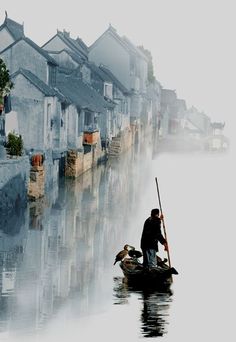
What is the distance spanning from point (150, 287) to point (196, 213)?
81.0 ft

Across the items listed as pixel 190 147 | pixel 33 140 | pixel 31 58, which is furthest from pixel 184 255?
pixel 190 147

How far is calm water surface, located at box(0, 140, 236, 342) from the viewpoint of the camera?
2308cm

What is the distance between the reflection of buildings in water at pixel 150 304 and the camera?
22812mm

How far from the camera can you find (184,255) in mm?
36125

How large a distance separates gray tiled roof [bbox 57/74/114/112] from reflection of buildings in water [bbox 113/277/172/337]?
43.4 metres

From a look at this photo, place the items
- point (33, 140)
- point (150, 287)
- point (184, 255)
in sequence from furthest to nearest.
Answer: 1. point (33, 140)
2. point (184, 255)
3. point (150, 287)

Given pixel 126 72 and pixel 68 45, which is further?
pixel 126 72

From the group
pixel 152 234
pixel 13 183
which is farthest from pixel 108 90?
pixel 152 234

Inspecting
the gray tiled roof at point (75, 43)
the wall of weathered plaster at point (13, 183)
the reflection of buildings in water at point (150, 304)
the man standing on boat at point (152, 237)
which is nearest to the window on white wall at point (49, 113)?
the wall of weathered plaster at point (13, 183)

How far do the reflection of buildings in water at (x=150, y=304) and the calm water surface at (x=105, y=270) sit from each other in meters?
0.03

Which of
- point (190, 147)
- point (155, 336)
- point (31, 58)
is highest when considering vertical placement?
point (190, 147)

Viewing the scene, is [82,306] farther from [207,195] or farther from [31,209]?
[207,195]

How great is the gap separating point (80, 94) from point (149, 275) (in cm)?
5419

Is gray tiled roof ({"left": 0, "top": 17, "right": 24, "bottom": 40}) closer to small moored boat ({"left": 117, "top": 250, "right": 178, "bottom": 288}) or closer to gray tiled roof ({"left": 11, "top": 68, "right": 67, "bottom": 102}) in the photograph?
gray tiled roof ({"left": 11, "top": 68, "right": 67, "bottom": 102})
